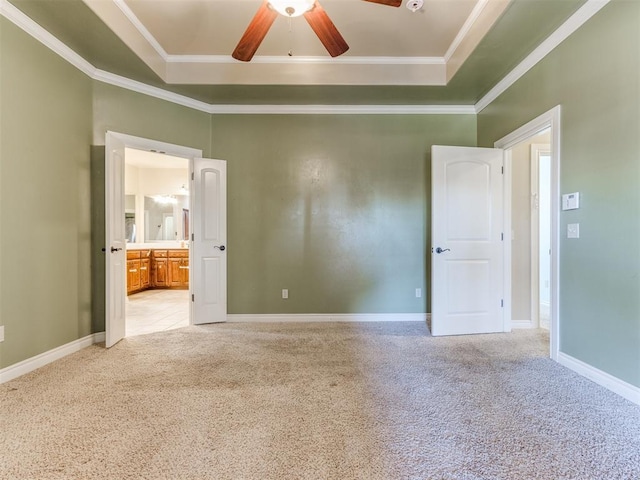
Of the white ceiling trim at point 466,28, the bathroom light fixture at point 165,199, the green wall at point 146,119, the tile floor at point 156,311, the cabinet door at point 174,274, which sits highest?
the white ceiling trim at point 466,28

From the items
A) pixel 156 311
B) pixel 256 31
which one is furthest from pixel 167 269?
pixel 256 31

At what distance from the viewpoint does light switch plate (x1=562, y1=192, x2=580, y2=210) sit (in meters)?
2.20

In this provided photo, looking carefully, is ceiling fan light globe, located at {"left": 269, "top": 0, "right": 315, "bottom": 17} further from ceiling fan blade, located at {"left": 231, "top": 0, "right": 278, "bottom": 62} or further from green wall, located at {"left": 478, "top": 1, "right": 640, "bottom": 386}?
green wall, located at {"left": 478, "top": 1, "right": 640, "bottom": 386}

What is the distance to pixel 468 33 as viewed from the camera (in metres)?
2.67

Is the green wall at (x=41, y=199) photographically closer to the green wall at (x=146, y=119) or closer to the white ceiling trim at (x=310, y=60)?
the green wall at (x=146, y=119)

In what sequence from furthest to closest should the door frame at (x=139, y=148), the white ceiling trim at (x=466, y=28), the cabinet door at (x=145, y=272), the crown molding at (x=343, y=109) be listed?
the cabinet door at (x=145, y=272) < the crown molding at (x=343, y=109) < the door frame at (x=139, y=148) < the white ceiling trim at (x=466, y=28)

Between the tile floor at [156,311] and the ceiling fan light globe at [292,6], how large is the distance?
3.33 metres

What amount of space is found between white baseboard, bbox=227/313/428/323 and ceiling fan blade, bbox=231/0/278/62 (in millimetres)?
2781

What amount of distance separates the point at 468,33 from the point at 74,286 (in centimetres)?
433

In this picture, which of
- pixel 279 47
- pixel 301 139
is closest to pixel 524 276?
pixel 301 139

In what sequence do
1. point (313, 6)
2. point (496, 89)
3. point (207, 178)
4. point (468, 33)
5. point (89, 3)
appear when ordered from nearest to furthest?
point (313, 6)
point (89, 3)
point (468, 33)
point (496, 89)
point (207, 178)

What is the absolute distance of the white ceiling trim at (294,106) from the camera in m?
2.16

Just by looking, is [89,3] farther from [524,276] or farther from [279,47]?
[524,276]

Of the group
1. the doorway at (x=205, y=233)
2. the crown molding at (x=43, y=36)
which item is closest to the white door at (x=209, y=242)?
the doorway at (x=205, y=233)
